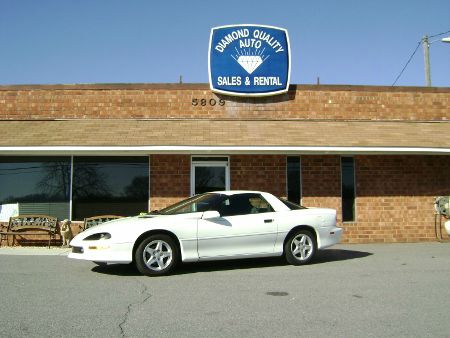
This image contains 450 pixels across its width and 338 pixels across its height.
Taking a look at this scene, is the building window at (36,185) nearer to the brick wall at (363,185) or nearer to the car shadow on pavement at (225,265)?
the brick wall at (363,185)

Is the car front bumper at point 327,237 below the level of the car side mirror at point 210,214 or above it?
below

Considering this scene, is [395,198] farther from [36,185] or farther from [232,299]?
[36,185]

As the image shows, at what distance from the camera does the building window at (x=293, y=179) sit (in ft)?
42.2

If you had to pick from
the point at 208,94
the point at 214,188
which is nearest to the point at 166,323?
the point at 214,188

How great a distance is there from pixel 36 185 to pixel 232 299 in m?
8.14

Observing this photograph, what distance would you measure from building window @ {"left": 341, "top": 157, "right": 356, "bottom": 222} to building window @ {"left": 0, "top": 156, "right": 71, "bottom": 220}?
22.7 ft

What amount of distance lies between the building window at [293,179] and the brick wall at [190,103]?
1.46m

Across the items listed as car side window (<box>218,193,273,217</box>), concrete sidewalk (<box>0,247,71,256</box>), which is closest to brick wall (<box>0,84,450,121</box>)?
concrete sidewalk (<box>0,247,71,256</box>)

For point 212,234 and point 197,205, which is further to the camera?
point 197,205

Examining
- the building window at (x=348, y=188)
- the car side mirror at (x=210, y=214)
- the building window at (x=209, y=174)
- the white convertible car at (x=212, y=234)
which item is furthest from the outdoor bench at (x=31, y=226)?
the building window at (x=348, y=188)

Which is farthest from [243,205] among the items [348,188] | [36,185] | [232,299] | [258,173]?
[36,185]

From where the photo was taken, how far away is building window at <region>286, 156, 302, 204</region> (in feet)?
42.2

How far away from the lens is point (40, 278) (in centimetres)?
761

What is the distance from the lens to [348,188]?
13.0 metres
